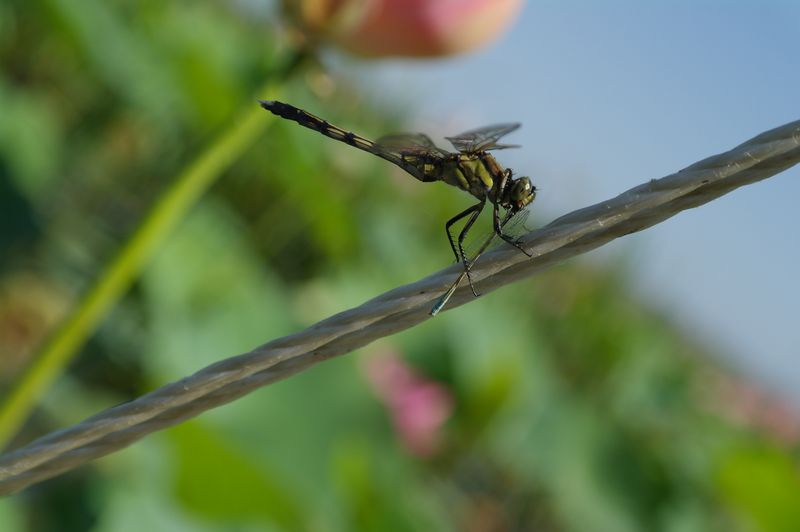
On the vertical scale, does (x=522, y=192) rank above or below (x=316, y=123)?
below

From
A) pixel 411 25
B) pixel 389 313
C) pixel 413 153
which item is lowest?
pixel 389 313

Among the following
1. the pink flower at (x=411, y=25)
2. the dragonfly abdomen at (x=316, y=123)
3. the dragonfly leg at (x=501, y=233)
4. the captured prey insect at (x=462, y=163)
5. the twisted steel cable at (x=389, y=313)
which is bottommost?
the twisted steel cable at (x=389, y=313)

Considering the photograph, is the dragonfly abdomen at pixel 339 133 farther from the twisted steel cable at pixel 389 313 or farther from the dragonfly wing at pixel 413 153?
the twisted steel cable at pixel 389 313

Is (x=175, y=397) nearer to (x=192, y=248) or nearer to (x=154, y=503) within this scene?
(x=154, y=503)

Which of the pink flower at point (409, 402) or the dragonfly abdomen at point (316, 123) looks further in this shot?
the pink flower at point (409, 402)

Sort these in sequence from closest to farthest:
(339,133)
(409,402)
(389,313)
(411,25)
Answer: (389,313) < (339,133) < (411,25) < (409,402)

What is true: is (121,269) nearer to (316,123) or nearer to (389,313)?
(316,123)

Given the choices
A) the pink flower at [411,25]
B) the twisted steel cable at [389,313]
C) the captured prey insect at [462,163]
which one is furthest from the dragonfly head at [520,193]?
the pink flower at [411,25]

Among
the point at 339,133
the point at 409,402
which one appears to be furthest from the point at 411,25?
the point at 409,402
